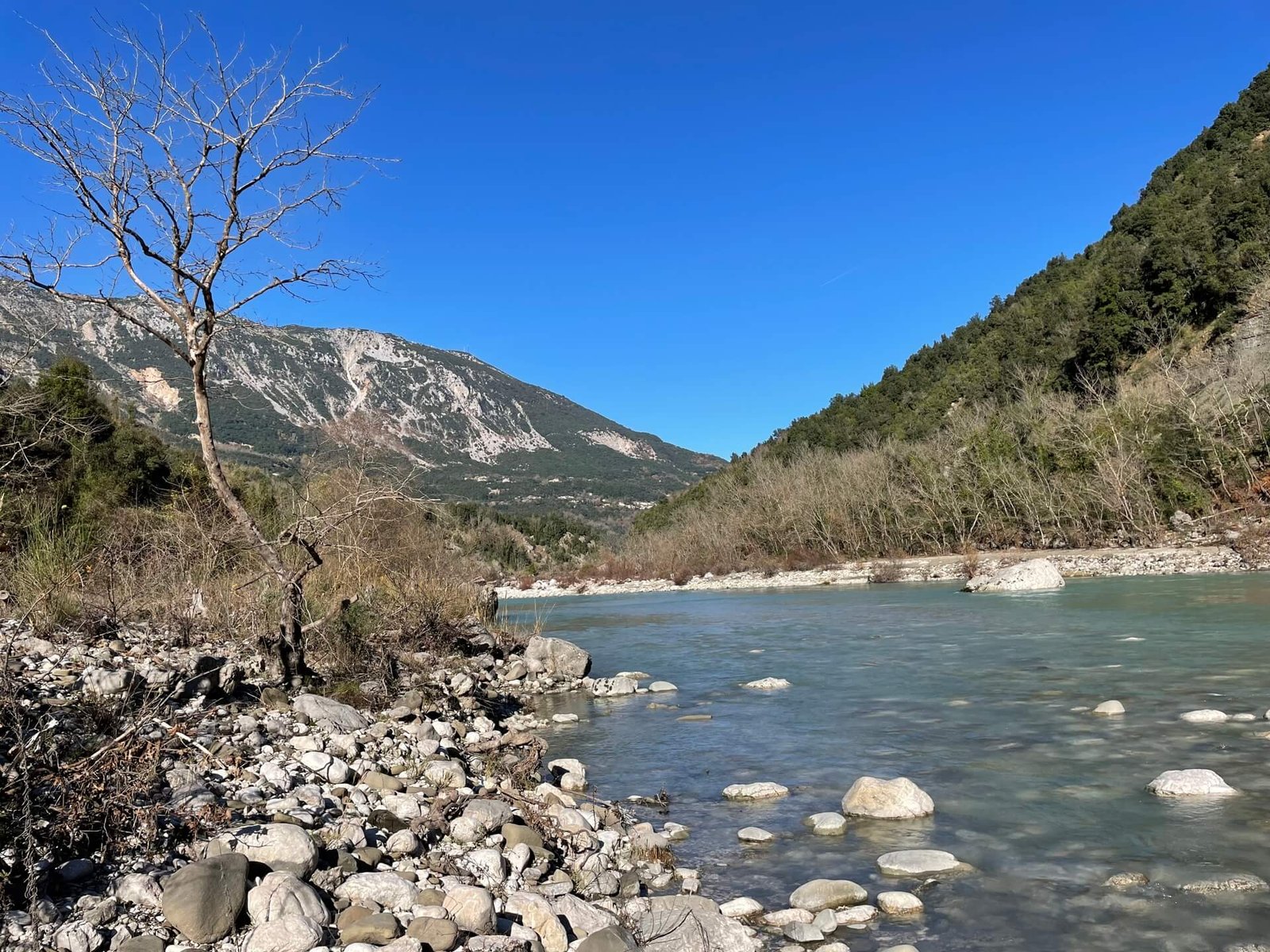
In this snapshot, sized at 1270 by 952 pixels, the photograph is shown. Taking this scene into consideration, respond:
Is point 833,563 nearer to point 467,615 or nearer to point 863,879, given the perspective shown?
point 467,615

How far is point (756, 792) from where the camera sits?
791 cm

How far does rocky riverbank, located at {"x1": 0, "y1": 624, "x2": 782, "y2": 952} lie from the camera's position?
413 centimetres

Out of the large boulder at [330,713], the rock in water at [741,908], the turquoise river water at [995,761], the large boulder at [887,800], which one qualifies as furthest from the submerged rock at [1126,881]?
the large boulder at [330,713]

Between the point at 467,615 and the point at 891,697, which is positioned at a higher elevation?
the point at 467,615

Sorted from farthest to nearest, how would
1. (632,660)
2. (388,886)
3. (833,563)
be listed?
(833,563)
(632,660)
(388,886)

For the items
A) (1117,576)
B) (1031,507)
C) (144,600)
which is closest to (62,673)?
(144,600)

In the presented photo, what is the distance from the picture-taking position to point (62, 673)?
7984 millimetres

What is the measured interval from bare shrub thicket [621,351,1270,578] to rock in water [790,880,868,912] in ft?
132

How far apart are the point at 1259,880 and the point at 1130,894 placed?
0.82 meters

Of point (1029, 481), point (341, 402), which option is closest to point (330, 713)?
point (341, 402)

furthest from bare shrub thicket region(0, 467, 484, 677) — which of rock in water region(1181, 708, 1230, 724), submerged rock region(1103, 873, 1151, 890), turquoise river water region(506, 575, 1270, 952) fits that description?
rock in water region(1181, 708, 1230, 724)

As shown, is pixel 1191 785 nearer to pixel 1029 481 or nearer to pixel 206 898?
pixel 206 898

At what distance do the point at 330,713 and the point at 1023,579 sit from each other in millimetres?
29665

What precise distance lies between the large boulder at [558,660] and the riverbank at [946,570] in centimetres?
2635
